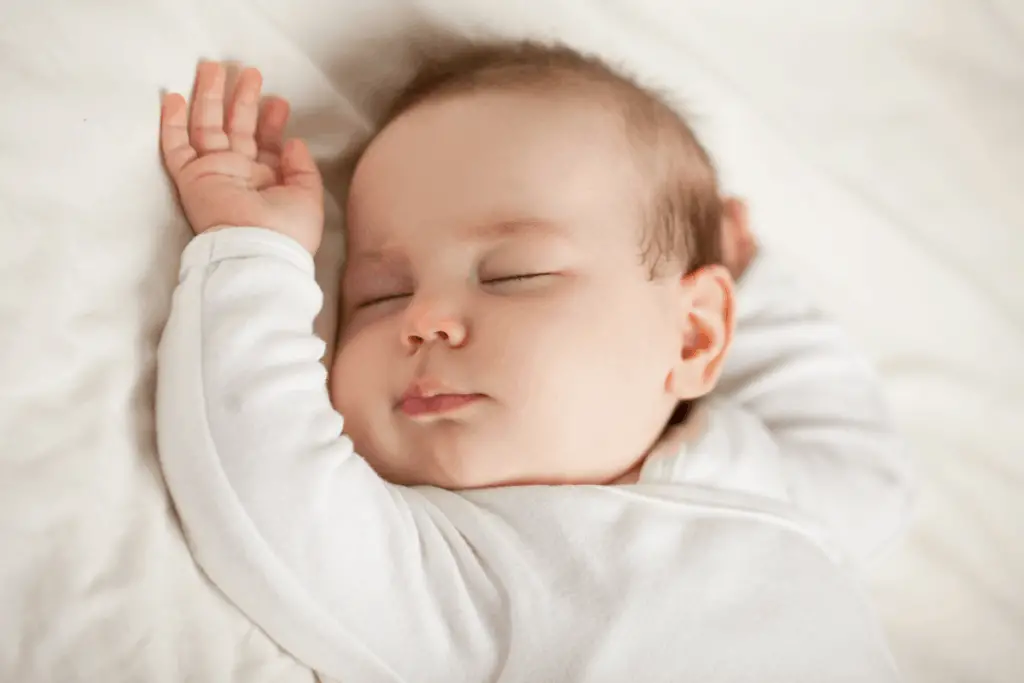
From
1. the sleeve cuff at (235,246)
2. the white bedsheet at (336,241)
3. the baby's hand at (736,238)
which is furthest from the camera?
the baby's hand at (736,238)

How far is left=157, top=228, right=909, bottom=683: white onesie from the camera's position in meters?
0.82

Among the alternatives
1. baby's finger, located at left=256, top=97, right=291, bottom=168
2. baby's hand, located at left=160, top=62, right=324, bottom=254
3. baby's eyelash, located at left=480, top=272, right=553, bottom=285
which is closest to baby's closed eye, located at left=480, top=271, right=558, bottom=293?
baby's eyelash, located at left=480, top=272, right=553, bottom=285

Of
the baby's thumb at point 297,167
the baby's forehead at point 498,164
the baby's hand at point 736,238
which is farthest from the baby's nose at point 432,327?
the baby's hand at point 736,238

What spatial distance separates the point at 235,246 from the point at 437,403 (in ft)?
0.80

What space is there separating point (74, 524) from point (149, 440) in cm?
11

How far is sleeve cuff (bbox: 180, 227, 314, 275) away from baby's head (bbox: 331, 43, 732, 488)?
0.43ft

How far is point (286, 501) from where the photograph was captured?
827 millimetres

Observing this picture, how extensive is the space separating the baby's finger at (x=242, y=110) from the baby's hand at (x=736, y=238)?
0.59m

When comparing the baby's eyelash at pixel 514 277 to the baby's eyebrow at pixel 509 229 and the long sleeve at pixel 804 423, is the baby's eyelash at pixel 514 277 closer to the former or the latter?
the baby's eyebrow at pixel 509 229

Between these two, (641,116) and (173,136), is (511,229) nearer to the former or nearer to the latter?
(641,116)

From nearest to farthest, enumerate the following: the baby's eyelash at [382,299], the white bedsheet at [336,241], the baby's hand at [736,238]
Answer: the white bedsheet at [336,241], the baby's eyelash at [382,299], the baby's hand at [736,238]

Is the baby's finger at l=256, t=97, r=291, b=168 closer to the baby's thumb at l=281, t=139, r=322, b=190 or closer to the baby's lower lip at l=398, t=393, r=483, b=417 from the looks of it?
the baby's thumb at l=281, t=139, r=322, b=190

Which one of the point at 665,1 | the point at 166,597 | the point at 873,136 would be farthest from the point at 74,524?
the point at 873,136

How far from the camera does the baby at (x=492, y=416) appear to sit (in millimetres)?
838
